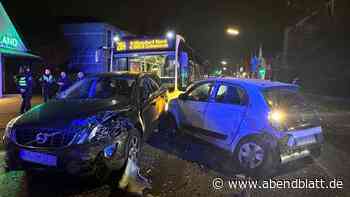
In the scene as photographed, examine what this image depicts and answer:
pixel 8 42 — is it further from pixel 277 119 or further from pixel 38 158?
pixel 277 119

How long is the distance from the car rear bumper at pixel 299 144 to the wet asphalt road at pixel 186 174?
32 cm

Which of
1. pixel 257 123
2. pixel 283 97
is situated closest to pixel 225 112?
pixel 257 123

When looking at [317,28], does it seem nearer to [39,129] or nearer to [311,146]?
[311,146]

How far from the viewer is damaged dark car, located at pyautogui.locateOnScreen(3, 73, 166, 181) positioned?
458 centimetres

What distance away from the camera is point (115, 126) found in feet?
16.6

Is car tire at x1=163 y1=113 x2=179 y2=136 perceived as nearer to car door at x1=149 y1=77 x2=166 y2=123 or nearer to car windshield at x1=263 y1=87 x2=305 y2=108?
car door at x1=149 y1=77 x2=166 y2=123

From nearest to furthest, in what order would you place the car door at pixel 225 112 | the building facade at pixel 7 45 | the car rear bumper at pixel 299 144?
the car rear bumper at pixel 299 144
the car door at pixel 225 112
the building facade at pixel 7 45

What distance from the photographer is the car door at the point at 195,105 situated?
6.88m

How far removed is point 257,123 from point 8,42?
58.8 ft

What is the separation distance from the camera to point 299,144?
18.2 ft

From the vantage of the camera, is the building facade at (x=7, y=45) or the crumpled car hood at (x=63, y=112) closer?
the crumpled car hood at (x=63, y=112)

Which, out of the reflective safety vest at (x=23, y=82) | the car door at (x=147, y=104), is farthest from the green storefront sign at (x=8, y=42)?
the car door at (x=147, y=104)

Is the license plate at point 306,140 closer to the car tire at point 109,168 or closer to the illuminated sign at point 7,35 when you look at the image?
the car tire at point 109,168

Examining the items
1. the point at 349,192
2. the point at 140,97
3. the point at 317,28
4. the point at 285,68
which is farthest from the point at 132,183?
the point at 317,28
